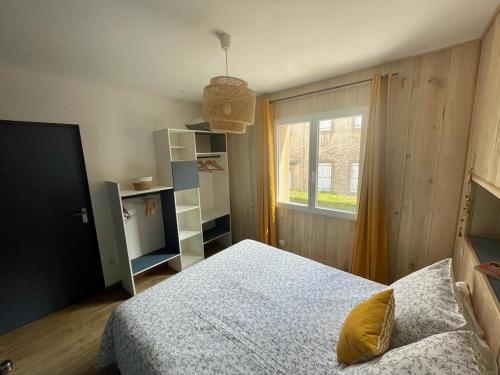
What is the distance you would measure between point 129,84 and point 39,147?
1.08m

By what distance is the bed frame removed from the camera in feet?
2.89

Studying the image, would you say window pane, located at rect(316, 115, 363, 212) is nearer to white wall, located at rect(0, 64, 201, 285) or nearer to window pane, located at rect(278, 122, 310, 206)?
window pane, located at rect(278, 122, 310, 206)

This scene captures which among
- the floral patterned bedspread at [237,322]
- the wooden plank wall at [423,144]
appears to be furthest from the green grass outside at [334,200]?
the floral patterned bedspread at [237,322]

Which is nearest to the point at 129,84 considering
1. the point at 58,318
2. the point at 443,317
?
the point at 58,318

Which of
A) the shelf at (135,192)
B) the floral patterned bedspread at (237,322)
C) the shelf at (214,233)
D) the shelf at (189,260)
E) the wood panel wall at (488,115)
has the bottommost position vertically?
the shelf at (189,260)

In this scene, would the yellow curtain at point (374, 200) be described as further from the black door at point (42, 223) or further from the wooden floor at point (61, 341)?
the black door at point (42, 223)

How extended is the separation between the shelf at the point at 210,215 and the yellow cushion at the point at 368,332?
2.37m

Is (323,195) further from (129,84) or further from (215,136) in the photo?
(129,84)

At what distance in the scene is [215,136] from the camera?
130 inches

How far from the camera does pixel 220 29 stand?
1.32 m

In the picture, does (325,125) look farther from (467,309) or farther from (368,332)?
(368,332)

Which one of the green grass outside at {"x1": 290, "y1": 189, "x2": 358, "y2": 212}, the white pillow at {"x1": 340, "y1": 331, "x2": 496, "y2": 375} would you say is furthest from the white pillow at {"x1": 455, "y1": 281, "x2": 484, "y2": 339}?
the green grass outside at {"x1": 290, "y1": 189, "x2": 358, "y2": 212}

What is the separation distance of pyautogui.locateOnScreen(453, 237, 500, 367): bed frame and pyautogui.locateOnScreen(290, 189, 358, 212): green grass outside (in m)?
0.96

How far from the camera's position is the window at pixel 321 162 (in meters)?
2.32
